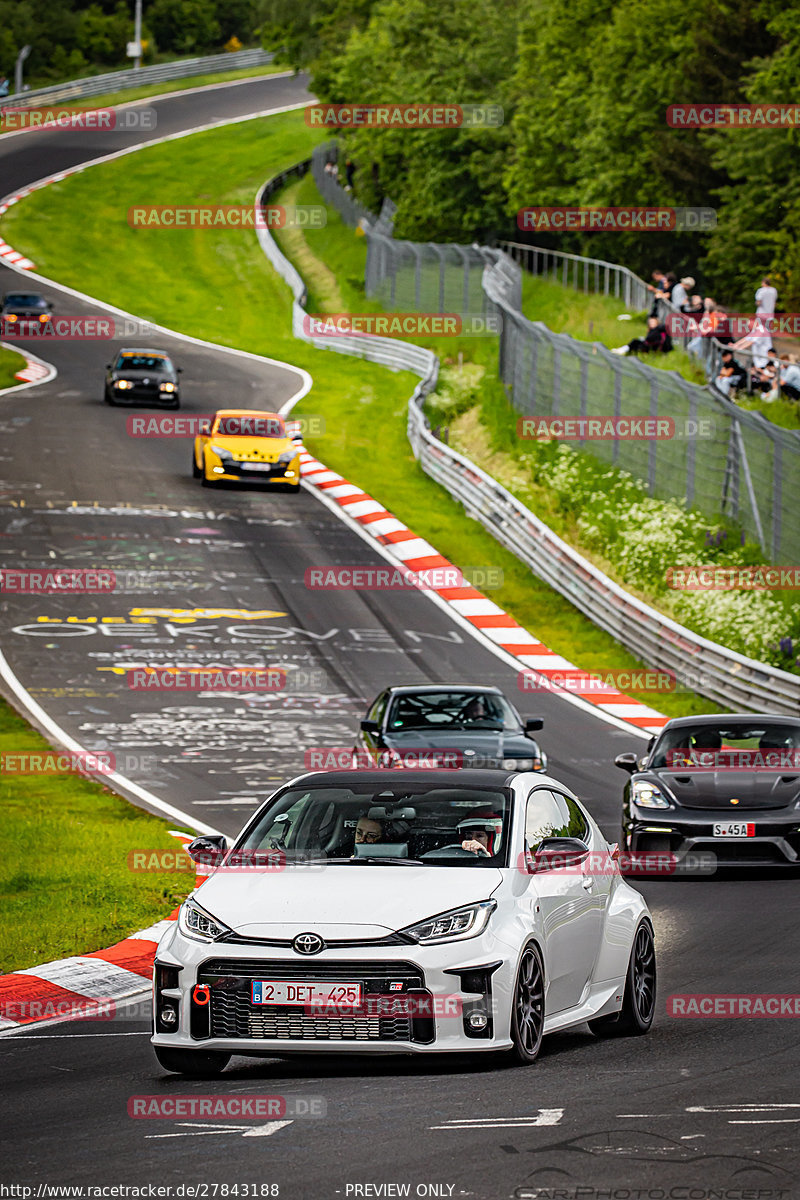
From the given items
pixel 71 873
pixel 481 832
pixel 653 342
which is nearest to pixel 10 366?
pixel 653 342

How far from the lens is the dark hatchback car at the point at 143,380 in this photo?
150 feet

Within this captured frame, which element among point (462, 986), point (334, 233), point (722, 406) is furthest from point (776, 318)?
point (334, 233)

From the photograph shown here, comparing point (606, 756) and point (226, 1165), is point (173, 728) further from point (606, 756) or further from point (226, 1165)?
point (226, 1165)

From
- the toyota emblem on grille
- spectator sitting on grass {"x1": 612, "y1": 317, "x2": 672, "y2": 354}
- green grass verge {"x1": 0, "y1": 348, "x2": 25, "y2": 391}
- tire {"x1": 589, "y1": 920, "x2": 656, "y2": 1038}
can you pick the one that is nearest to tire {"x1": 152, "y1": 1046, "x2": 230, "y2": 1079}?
the toyota emblem on grille

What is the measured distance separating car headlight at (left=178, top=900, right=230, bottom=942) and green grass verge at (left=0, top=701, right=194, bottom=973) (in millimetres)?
3419

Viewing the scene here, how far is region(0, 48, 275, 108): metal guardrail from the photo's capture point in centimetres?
10312

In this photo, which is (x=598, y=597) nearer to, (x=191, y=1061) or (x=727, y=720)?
(x=727, y=720)

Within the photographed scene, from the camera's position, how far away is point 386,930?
8.06 metres

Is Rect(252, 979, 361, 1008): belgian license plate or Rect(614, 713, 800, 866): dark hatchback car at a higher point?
Rect(252, 979, 361, 1008): belgian license plate

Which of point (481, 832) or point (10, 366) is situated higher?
point (481, 832)

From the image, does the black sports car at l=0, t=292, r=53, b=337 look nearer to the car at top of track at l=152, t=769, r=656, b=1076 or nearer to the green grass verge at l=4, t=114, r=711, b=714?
the green grass verge at l=4, t=114, r=711, b=714

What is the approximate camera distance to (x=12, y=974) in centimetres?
1127

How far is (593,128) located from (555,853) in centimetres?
4832

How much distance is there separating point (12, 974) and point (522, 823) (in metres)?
3.80
